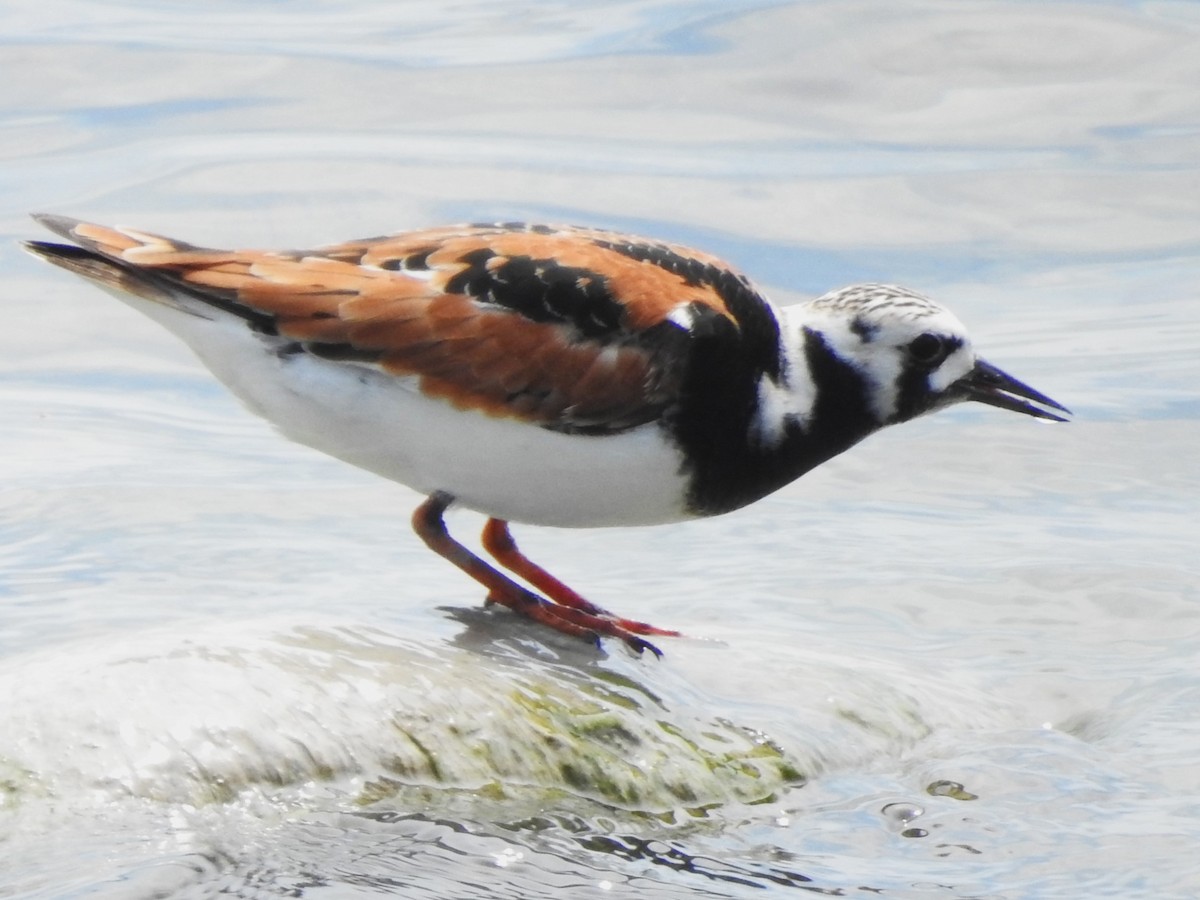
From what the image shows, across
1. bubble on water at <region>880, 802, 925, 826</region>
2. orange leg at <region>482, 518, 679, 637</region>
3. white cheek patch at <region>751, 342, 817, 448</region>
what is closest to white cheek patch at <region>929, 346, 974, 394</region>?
white cheek patch at <region>751, 342, 817, 448</region>

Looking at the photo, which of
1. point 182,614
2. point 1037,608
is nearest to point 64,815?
point 182,614

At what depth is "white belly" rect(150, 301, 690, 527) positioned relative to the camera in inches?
190

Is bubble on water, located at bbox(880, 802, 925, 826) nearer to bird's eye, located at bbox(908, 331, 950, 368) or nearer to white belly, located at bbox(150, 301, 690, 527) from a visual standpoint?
white belly, located at bbox(150, 301, 690, 527)

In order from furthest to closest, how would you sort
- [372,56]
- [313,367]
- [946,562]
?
[372,56] → [946,562] → [313,367]

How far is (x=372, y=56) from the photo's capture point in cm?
1438

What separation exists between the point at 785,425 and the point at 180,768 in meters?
1.92

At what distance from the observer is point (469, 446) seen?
4848mm

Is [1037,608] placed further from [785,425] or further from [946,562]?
[785,425]

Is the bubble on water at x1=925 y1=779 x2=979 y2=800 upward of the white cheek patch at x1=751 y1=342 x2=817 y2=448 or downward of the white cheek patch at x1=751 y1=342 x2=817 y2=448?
downward

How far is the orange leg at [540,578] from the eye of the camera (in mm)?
5387

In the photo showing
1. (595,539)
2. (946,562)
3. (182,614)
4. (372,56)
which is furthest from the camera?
(372,56)

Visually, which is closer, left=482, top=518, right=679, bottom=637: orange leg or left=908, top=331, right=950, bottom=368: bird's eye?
left=908, top=331, right=950, bottom=368: bird's eye

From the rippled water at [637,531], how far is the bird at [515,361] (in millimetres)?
487

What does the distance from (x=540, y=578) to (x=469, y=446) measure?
747 millimetres
